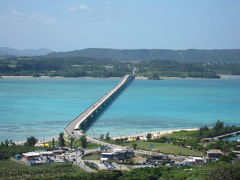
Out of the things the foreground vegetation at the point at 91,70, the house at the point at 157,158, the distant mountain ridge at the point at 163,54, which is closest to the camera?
the house at the point at 157,158

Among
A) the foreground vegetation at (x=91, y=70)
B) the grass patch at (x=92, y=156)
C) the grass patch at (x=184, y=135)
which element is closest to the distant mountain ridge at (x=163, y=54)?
the foreground vegetation at (x=91, y=70)

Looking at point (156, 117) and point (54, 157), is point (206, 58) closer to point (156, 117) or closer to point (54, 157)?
point (156, 117)

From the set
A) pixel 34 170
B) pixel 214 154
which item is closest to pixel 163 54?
pixel 214 154

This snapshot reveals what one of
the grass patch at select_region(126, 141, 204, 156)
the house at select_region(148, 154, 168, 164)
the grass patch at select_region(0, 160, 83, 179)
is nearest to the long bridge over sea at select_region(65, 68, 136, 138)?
the grass patch at select_region(126, 141, 204, 156)

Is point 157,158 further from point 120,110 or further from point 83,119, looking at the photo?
point 120,110

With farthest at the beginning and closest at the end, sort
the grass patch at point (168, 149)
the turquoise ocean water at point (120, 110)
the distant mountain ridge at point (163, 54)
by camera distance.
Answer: the distant mountain ridge at point (163, 54)
the turquoise ocean water at point (120, 110)
the grass patch at point (168, 149)

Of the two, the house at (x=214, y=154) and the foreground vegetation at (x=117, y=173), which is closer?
the foreground vegetation at (x=117, y=173)


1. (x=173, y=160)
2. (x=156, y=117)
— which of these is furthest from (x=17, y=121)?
(x=173, y=160)

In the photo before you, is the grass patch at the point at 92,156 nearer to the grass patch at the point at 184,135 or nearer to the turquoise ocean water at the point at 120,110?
the grass patch at the point at 184,135
